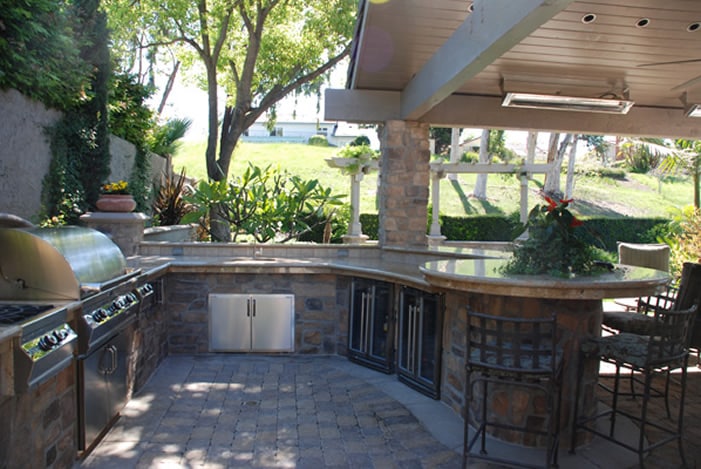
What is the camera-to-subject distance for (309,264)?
517cm

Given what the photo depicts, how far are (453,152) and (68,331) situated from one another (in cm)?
2043

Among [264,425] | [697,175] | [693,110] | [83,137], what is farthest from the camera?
[697,175]

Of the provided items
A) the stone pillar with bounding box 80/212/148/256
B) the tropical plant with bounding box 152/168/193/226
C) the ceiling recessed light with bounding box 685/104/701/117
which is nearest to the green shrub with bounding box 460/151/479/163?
the tropical plant with bounding box 152/168/193/226

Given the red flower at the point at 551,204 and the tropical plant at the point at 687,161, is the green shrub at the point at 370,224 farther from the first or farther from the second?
the red flower at the point at 551,204

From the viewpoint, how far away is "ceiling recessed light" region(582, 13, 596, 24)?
147 inches

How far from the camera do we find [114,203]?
19.2 feet

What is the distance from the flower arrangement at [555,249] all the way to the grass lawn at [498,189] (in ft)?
52.6

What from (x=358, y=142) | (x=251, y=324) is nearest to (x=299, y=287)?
(x=251, y=324)

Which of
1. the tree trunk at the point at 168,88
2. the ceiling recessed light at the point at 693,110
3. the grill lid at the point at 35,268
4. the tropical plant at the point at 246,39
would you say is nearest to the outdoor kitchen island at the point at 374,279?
the grill lid at the point at 35,268

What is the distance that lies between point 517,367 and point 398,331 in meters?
1.81

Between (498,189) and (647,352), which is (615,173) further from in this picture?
(647,352)

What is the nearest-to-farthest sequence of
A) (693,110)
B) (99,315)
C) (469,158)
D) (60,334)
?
(60,334) → (99,315) → (693,110) → (469,158)

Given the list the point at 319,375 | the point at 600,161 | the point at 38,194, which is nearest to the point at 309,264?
the point at 319,375

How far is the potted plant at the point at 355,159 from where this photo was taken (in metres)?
10.5
